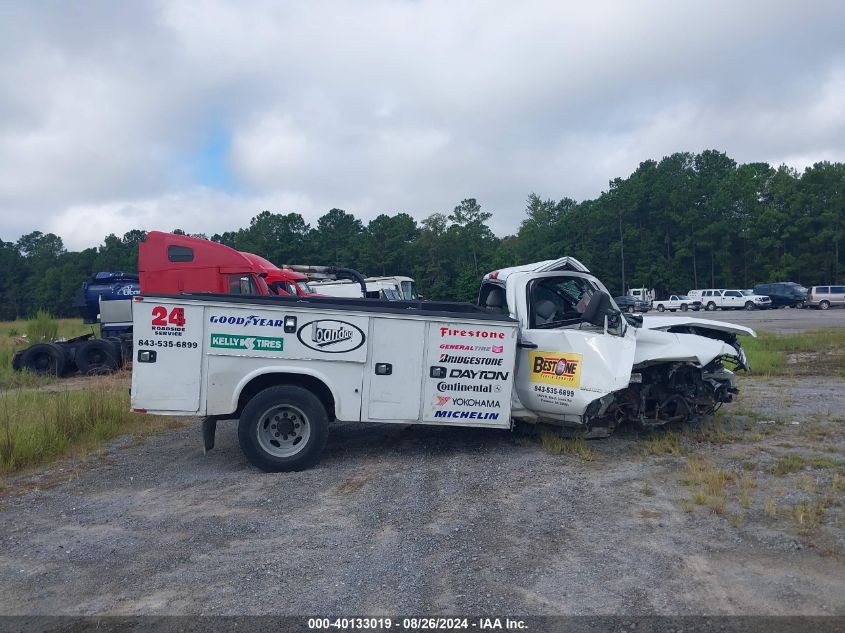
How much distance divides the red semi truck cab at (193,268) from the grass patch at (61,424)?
7.99ft

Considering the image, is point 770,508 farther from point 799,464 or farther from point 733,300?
point 733,300

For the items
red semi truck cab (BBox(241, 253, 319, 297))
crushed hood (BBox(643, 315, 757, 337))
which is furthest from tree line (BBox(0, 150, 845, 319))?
crushed hood (BBox(643, 315, 757, 337))

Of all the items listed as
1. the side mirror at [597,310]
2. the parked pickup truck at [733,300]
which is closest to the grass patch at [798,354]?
the side mirror at [597,310]

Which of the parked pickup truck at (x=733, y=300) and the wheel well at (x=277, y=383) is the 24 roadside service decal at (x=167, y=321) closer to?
the wheel well at (x=277, y=383)

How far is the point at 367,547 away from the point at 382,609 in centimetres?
104

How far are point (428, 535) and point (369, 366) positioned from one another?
2.38 m

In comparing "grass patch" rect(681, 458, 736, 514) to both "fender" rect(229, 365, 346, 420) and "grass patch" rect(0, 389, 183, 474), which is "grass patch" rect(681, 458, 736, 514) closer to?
"fender" rect(229, 365, 346, 420)

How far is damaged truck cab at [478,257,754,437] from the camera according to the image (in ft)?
25.2

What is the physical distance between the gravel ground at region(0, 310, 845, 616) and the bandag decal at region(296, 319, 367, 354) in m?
1.33

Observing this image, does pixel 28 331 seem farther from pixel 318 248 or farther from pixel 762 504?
pixel 318 248

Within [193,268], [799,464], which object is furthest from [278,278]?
[799,464]

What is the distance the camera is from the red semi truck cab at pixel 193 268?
42.8ft

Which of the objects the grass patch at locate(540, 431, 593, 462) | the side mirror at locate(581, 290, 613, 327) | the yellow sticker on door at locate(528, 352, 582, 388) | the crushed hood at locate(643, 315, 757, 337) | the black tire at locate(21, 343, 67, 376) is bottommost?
the black tire at locate(21, 343, 67, 376)

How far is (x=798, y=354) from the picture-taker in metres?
18.9
